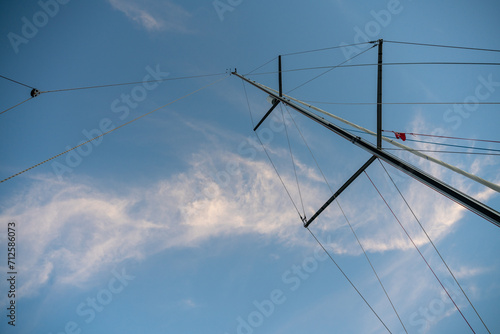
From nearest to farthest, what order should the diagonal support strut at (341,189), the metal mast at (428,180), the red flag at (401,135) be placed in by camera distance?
the metal mast at (428,180) < the diagonal support strut at (341,189) < the red flag at (401,135)

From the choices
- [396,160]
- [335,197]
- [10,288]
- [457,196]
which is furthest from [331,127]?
[10,288]

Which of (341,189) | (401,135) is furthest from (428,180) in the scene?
(401,135)

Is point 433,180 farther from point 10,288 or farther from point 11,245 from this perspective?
point 10,288

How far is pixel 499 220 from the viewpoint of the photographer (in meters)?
2.57

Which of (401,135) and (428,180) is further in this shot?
(401,135)

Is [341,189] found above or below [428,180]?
above

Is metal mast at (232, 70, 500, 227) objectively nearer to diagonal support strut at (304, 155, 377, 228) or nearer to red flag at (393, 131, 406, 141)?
diagonal support strut at (304, 155, 377, 228)

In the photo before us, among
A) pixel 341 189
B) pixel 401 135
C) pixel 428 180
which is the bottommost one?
pixel 428 180

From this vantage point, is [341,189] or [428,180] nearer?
[428,180]

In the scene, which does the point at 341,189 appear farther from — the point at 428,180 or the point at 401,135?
the point at 428,180

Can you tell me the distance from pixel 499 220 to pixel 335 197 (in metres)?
3.74

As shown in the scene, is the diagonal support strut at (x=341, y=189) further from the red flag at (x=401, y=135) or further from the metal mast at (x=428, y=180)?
the red flag at (x=401, y=135)

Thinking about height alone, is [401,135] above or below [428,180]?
above

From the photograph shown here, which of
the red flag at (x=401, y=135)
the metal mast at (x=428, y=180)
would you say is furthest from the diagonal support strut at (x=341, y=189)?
the red flag at (x=401, y=135)
